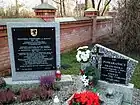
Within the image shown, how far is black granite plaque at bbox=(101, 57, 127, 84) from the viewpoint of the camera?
16.4ft

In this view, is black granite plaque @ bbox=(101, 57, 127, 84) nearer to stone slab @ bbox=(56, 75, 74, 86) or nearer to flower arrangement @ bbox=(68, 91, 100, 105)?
stone slab @ bbox=(56, 75, 74, 86)

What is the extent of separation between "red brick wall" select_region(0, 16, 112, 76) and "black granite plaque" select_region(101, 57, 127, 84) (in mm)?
3164

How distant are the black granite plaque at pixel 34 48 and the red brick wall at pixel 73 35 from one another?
1376mm

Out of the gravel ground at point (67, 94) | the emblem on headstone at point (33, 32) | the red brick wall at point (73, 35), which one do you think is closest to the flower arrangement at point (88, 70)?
the gravel ground at point (67, 94)

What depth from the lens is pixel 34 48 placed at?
5.47m

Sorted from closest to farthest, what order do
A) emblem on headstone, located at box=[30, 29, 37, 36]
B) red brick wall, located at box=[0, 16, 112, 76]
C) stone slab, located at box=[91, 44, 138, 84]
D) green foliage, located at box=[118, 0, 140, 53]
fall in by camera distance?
stone slab, located at box=[91, 44, 138, 84] → emblem on headstone, located at box=[30, 29, 37, 36] → red brick wall, located at box=[0, 16, 112, 76] → green foliage, located at box=[118, 0, 140, 53]

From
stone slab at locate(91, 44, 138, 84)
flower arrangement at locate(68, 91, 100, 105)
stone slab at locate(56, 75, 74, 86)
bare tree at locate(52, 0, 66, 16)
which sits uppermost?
bare tree at locate(52, 0, 66, 16)

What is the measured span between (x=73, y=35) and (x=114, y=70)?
228 inches

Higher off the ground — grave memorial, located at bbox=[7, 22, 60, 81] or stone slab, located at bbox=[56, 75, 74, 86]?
grave memorial, located at bbox=[7, 22, 60, 81]

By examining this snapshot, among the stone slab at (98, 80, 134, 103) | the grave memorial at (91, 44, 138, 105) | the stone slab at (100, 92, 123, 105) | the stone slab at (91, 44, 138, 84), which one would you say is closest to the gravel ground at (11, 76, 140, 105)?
the stone slab at (98, 80, 134, 103)

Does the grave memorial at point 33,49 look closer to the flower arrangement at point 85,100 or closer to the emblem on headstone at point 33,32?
the emblem on headstone at point 33,32

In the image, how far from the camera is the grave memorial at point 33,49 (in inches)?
213

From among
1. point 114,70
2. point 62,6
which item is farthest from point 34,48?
point 62,6

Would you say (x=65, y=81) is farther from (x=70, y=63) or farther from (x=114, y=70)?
(x=70, y=63)
